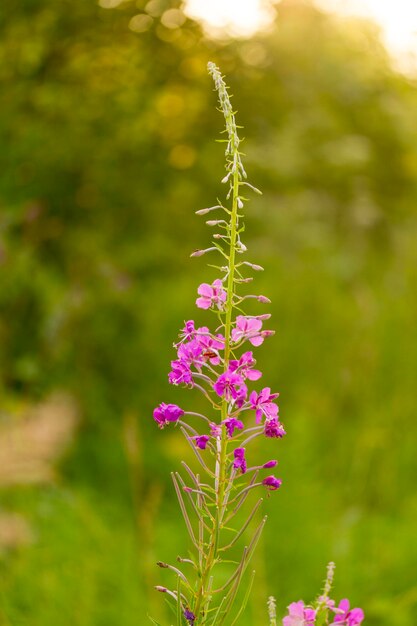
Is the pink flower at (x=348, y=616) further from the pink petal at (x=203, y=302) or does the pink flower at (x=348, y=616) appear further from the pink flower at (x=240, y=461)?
the pink petal at (x=203, y=302)

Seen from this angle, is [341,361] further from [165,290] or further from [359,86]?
[359,86]

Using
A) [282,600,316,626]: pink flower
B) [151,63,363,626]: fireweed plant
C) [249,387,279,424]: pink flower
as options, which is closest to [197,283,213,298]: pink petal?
[151,63,363,626]: fireweed plant

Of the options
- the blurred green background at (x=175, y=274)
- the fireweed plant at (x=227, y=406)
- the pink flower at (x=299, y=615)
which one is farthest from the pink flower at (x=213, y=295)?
the blurred green background at (x=175, y=274)

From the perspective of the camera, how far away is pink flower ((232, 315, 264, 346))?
2.65 feet

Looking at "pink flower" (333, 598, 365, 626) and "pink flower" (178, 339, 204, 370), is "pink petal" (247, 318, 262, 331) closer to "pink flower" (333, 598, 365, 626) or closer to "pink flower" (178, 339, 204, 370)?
"pink flower" (178, 339, 204, 370)

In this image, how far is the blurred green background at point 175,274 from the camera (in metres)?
2.61

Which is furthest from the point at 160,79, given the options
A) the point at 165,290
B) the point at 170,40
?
the point at 165,290

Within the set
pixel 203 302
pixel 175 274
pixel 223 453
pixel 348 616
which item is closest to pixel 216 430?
pixel 223 453

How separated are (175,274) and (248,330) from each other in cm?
313

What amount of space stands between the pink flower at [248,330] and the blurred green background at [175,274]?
58.8 inches

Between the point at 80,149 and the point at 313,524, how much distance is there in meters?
1.92

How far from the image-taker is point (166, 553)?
2.37 meters

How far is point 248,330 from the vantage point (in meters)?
0.82

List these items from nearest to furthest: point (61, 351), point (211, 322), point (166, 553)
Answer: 1. point (166, 553)
2. point (61, 351)
3. point (211, 322)
